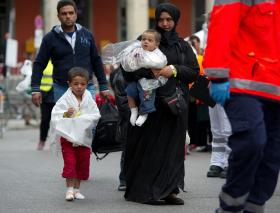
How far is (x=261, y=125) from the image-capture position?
21.3 feet

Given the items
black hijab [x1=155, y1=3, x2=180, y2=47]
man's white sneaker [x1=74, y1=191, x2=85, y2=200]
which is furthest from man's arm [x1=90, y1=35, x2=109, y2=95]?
black hijab [x1=155, y1=3, x2=180, y2=47]

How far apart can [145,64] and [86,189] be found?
209 cm

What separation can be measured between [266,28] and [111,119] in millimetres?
3932

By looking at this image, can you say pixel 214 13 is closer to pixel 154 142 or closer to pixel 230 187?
pixel 230 187

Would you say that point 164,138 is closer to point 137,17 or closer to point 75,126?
point 75,126

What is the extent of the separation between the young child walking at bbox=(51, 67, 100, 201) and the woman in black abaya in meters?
0.59

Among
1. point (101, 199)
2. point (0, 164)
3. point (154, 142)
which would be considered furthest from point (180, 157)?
point (0, 164)

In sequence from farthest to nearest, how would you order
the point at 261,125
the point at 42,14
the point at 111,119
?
the point at 42,14 < the point at 111,119 < the point at 261,125

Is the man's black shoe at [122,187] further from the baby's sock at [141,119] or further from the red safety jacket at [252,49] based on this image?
the red safety jacket at [252,49]

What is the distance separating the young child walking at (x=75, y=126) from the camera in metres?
9.22

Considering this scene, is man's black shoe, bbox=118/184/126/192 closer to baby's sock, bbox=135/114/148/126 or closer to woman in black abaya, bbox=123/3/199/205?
woman in black abaya, bbox=123/3/199/205

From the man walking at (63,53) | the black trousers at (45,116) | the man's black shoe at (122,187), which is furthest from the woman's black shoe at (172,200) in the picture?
the black trousers at (45,116)

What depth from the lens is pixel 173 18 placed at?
8836mm

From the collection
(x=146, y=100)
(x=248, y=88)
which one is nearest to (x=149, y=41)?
(x=146, y=100)
